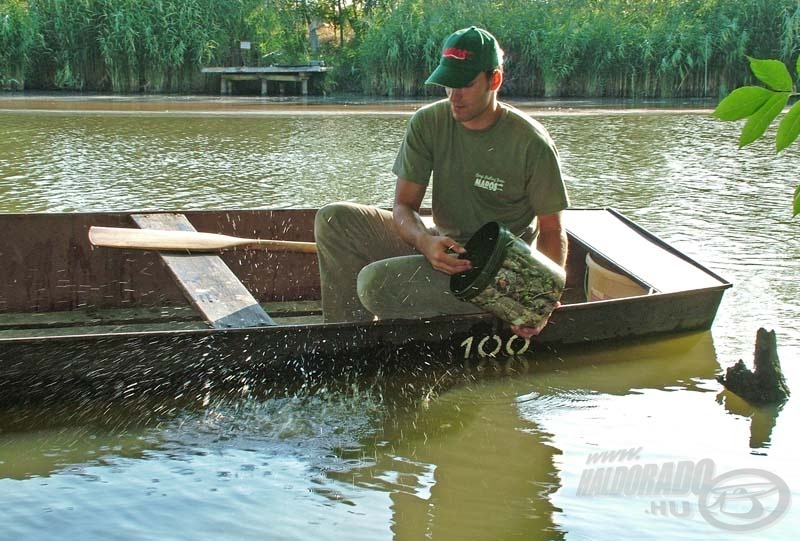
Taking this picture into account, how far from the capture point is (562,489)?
334 centimetres

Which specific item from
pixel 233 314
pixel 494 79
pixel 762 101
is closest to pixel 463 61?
pixel 494 79

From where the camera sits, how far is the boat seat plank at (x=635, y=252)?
4703 mm

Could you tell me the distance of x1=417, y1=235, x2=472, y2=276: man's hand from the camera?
11.9ft

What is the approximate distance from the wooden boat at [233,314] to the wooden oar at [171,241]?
5cm

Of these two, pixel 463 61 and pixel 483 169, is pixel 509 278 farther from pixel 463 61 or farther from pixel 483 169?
pixel 463 61

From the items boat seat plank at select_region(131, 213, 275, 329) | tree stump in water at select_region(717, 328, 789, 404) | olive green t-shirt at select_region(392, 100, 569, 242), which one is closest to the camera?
olive green t-shirt at select_region(392, 100, 569, 242)

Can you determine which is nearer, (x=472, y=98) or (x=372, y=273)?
(x=472, y=98)

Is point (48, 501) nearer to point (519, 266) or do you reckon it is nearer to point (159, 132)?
point (519, 266)

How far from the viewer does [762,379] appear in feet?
13.5

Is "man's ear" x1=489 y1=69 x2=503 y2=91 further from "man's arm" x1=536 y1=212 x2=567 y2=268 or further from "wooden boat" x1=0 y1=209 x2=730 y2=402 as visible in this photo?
"wooden boat" x1=0 y1=209 x2=730 y2=402

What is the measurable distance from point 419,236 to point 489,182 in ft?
1.14

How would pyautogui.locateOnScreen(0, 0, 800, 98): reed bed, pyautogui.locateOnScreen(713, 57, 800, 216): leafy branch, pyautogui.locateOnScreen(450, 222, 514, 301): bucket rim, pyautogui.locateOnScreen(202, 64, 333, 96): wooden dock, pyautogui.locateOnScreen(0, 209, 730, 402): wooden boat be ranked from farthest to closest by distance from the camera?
pyautogui.locateOnScreen(202, 64, 333, 96): wooden dock < pyautogui.locateOnScreen(0, 0, 800, 98): reed bed < pyautogui.locateOnScreen(0, 209, 730, 402): wooden boat < pyautogui.locateOnScreen(450, 222, 514, 301): bucket rim < pyautogui.locateOnScreen(713, 57, 800, 216): leafy branch

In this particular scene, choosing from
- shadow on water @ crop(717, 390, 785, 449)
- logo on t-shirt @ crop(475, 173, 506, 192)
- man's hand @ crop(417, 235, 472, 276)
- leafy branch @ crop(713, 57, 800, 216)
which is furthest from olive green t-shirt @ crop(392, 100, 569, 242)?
leafy branch @ crop(713, 57, 800, 216)

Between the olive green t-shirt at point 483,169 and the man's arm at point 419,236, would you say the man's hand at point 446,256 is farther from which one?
the olive green t-shirt at point 483,169
